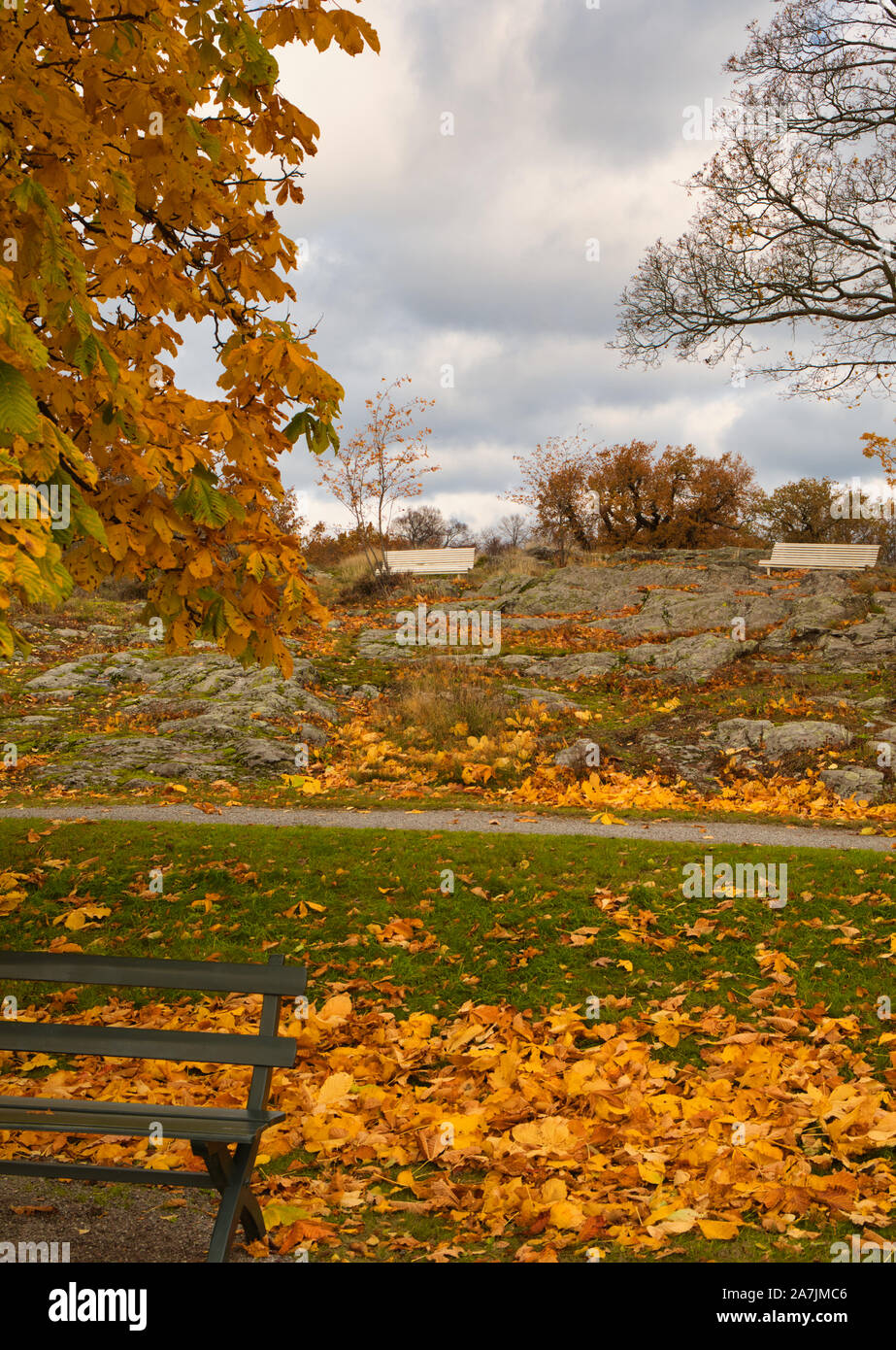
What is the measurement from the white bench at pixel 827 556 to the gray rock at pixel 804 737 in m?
11.8

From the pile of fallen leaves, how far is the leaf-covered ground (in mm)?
12

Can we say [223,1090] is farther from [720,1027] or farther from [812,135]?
[812,135]

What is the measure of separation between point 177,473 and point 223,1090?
2.74 metres

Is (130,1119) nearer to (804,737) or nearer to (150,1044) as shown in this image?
(150,1044)

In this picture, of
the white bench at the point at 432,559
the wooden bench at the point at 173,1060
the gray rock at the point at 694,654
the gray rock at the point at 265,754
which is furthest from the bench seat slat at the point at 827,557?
the wooden bench at the point at 173,1060

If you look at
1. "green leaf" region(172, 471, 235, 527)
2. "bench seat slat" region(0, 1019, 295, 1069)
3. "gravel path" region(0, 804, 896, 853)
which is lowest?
"gravel path" region(0, 804, 896, 853)

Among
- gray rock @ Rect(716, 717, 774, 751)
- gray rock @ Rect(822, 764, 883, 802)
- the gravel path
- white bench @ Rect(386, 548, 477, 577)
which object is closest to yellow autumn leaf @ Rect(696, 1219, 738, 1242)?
the gravel path

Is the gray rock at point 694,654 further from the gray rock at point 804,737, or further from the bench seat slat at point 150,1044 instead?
the bench seat slat at point 150,1044

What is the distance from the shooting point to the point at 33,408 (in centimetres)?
243

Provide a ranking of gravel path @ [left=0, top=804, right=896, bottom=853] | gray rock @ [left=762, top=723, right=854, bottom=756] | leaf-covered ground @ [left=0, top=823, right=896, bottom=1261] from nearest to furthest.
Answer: leaf-covered ground @ [left=0, top=823, right=896, bottom=1261], gravel path @ [left=0, top=804, right=896, bottom=853], gray rock @ [left=762, top=723, right=854, bottom=756]

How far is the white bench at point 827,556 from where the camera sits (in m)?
22.3

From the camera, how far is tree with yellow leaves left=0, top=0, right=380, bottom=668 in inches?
126

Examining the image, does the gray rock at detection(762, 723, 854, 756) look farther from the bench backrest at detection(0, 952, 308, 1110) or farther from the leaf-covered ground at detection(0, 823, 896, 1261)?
the bench backrest at detection(0, 952, 308, 1110)
